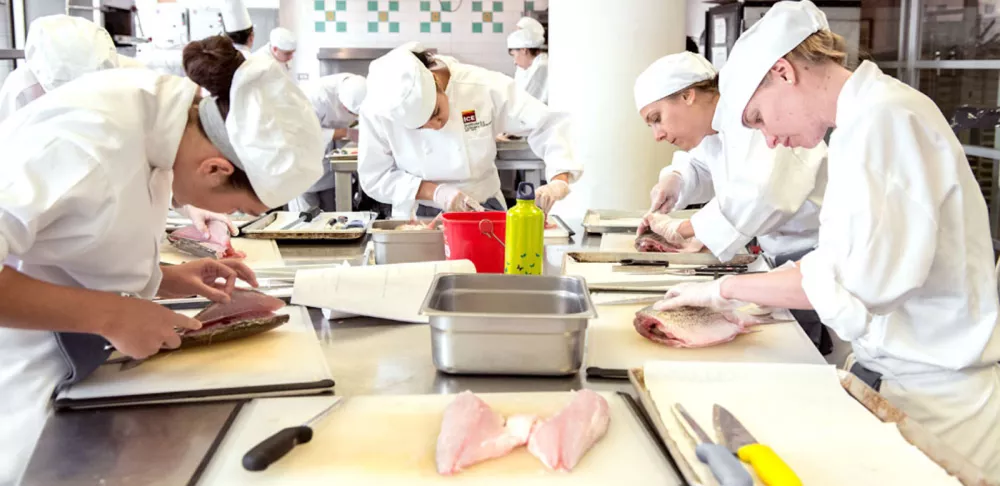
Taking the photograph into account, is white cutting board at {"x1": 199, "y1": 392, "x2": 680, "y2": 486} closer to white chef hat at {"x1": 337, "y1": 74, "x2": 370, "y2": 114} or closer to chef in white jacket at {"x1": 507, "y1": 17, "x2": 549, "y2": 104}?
white chef hat at {"x1": 337, "y1": 74, "x2": 370, "y2": 114}

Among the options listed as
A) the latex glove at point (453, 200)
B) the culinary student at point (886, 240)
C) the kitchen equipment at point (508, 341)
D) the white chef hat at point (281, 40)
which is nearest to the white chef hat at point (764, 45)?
the culinary student at point (886, 240)

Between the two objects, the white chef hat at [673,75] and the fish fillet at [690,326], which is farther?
the white chef hat at [673,75]

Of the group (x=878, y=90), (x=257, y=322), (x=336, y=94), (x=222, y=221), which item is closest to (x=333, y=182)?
(x=336, y=94)

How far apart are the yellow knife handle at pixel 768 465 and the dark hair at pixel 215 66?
3.30 feet

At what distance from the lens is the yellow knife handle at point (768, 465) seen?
1.04 m

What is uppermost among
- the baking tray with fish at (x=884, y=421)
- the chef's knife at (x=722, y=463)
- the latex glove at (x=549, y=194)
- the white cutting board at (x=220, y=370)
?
the latex glove at (x=549, y=194)

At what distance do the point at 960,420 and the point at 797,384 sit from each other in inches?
16.4

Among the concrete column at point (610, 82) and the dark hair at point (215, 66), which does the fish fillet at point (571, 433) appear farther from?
the concrete column at point (610, 82)

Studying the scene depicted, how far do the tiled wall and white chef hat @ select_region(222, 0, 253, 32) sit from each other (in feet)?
8.40

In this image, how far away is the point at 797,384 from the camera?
1.42 metres

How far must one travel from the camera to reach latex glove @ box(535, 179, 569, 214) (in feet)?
10.0

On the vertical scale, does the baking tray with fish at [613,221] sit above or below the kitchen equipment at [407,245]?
below

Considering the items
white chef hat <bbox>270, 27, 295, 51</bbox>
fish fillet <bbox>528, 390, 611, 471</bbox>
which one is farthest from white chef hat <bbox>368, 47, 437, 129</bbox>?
white chef hat <bbox>270, 27, 295, 51</bbox>

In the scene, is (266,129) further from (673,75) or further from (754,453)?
(673,75)
